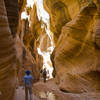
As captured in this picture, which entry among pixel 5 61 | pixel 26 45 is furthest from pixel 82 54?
pixel 26 45

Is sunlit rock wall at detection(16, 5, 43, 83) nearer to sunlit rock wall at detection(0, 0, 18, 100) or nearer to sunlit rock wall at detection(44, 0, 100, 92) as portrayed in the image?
sunlit rock wall at detection(44, 0, 100, 92)

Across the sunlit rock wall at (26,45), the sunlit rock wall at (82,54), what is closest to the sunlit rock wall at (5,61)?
the sunlit rock wall at (82,54)

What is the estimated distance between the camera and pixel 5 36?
3648 millimetres

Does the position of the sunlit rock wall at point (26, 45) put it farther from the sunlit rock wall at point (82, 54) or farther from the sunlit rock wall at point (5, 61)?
the sunlit rock wall at point (5, 61)

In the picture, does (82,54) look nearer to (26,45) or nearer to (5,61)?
(5,61)

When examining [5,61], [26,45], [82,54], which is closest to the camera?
[5,61]

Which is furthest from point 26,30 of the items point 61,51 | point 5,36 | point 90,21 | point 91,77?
point 5,36

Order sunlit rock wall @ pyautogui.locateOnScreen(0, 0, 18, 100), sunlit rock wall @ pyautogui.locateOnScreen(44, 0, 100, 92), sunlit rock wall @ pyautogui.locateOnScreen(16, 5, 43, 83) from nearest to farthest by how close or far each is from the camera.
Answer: sunlit rock wall @ pyautogui.locateOnScreen(0, 0, 18, 100), sunlit rock wall @ pyautogui.locateOnScreen(44, 0, 100, 92), sunlit rock wall @ pyautogui.locateOnScreen(16, 5, 43, 83)

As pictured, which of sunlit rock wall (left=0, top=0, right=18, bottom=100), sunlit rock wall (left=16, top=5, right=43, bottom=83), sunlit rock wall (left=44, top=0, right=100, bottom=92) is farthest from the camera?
sunlit rock wall (left=16, top=5, right=43, bottom=83)

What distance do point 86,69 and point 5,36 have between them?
18.3 ft

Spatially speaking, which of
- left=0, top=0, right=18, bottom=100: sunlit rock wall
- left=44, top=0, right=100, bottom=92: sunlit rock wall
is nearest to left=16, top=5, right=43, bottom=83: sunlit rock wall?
left=44, top=0, right=100, bottom=92: sunlit rock wall

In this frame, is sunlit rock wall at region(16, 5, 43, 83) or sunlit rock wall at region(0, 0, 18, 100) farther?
sunlit rock wall at region(16, 5, 43, 83)

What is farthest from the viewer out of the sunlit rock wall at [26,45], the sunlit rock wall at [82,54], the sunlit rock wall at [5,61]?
the sunlit rock wall at [26,45]

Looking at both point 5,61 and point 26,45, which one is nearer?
point 5,61
